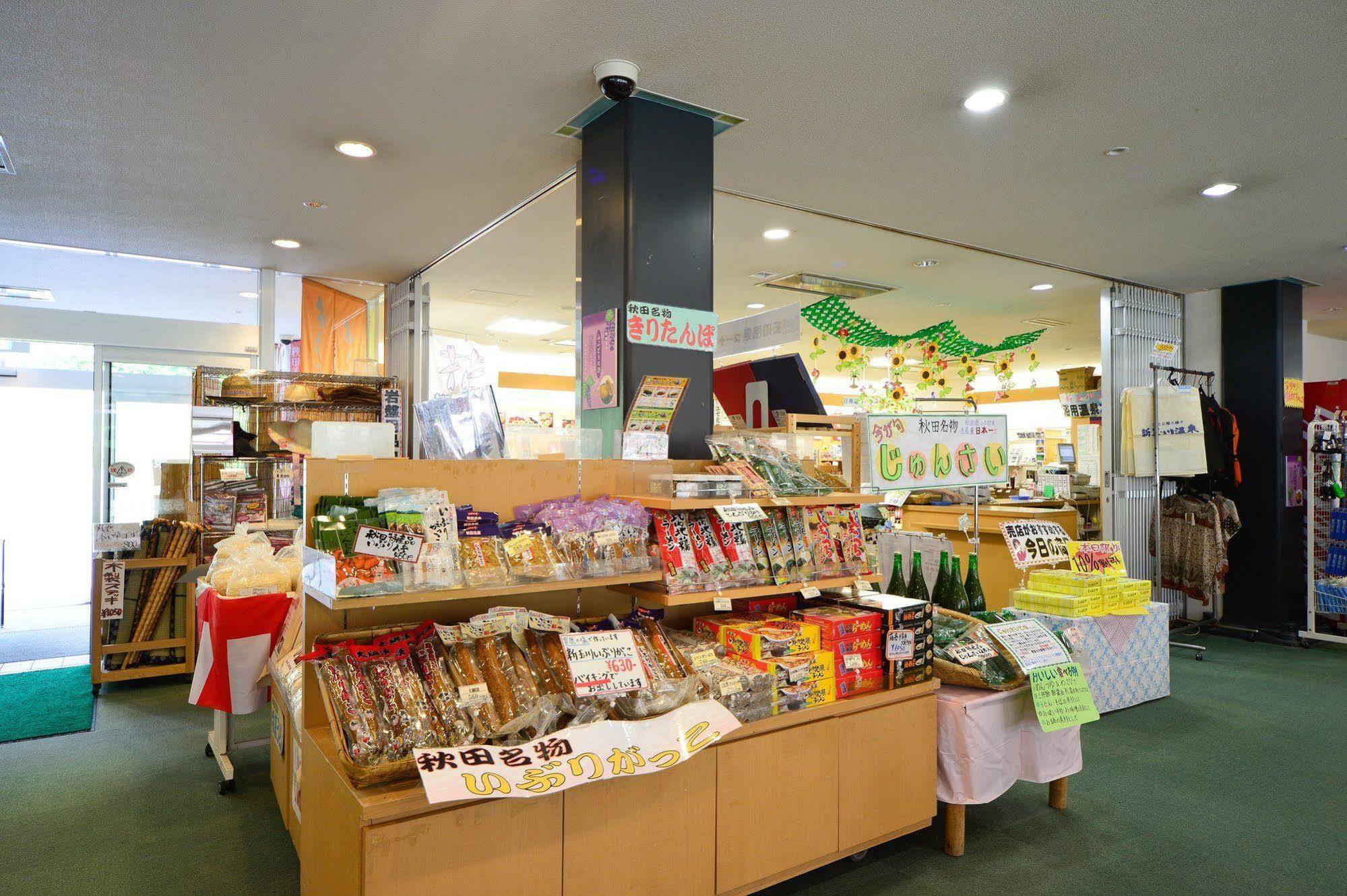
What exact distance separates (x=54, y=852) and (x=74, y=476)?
267 inches

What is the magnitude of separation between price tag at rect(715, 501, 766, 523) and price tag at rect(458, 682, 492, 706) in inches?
35.0

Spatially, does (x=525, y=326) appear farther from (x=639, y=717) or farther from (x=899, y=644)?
(x=639, y=717)

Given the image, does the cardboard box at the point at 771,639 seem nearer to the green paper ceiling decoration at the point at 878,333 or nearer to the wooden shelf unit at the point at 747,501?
the wooden shelf unit at the point at 747,501

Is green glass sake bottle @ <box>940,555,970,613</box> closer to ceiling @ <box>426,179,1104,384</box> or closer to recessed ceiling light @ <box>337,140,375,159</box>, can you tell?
ceiling @ <box>426,179,1104,384</box>

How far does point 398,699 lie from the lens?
2.07 m

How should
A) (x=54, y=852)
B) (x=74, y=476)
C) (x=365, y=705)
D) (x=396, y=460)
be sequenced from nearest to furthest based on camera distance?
(x=365, y=705) < (x=396, y=460) < (x=54, y=852) < (x=74, y=476)

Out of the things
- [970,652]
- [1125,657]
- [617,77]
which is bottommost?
[1125,657]

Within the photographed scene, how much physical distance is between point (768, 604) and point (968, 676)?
2.61ft

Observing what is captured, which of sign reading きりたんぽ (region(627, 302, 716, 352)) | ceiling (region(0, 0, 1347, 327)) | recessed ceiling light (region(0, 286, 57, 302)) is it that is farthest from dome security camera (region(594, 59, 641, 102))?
recessed ceiling light (region(0, 286, 57, 302))

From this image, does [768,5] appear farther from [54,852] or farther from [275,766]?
[54,852]

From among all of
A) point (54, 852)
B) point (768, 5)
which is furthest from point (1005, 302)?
point (54, 852)

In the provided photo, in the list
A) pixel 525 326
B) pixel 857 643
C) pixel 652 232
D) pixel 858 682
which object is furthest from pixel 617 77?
pixel 525 326

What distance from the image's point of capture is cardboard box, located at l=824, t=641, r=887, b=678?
8.84 ft

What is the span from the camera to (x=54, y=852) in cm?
289
